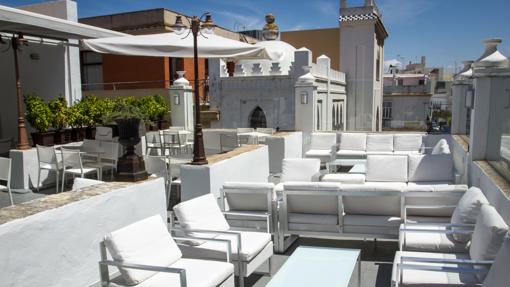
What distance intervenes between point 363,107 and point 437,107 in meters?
21.9

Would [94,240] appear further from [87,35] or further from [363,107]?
[363,107]

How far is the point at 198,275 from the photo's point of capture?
11.3 ft

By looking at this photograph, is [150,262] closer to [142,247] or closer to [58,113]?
[142,247]

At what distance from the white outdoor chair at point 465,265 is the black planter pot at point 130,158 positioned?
106 inches

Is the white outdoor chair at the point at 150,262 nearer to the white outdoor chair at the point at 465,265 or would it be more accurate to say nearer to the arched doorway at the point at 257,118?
the white outdoor chair at the point at 465,265

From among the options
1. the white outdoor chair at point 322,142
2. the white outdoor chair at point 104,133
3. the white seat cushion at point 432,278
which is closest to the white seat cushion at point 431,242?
the white seat cushion at point 432,278

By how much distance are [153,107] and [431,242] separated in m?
8.58

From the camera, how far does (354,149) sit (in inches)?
381

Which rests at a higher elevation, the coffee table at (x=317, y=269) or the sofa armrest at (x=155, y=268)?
the sofa armrest at (x=155, y=268)

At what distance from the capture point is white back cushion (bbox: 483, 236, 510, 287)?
7.95 ft

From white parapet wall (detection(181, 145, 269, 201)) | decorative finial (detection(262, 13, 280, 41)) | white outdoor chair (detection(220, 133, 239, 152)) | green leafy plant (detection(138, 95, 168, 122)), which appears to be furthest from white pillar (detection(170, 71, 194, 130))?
decorative finial (detection(262, 13, 280, 41))

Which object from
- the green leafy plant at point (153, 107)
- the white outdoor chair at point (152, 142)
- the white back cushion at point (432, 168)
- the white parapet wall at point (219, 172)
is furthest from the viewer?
the green leafy plant at point (153, 107)

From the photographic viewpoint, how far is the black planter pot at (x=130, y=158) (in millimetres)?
4527

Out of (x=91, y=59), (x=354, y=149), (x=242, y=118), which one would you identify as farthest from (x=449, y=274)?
(x=91, y=59)
